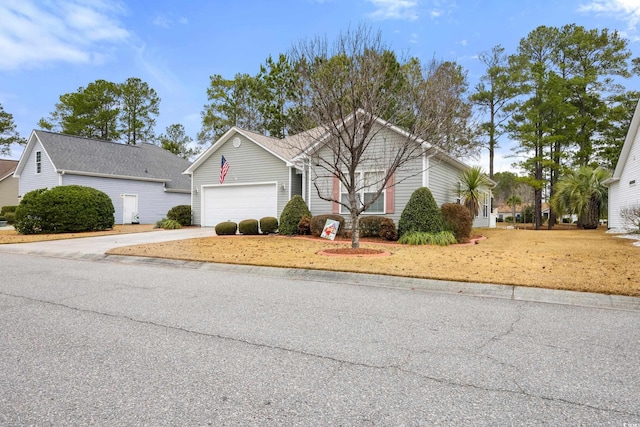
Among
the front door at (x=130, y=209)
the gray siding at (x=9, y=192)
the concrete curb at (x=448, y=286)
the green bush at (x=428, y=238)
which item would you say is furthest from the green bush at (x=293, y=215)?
the gray siding at (x=9, y=192)

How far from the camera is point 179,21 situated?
47.3ft

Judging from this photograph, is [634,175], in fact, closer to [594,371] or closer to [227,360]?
[594,371]

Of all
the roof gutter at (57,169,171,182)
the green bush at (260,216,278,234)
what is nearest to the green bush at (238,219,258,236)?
the green bush at (260,216,278,234)

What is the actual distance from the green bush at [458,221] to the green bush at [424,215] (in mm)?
268

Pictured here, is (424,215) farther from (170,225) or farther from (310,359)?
(170,225)

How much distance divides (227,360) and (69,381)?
1154mm

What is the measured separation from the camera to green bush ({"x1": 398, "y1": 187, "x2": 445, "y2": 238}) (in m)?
12.9

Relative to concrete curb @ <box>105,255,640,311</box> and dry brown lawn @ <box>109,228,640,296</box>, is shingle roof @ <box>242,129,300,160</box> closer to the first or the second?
dry brown lawn @ <box>109,228,640,296</box>

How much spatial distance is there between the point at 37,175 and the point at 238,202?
587 inches

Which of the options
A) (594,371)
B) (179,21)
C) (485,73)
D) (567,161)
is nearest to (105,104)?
(179,21)

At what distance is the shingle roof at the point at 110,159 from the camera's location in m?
23.6

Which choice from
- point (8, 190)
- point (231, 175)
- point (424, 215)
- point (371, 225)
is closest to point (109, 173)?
point (231, 175)

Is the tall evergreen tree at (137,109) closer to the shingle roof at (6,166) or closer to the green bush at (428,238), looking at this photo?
the shingle roof at (6,166)

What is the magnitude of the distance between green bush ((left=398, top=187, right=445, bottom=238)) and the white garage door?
698cm
